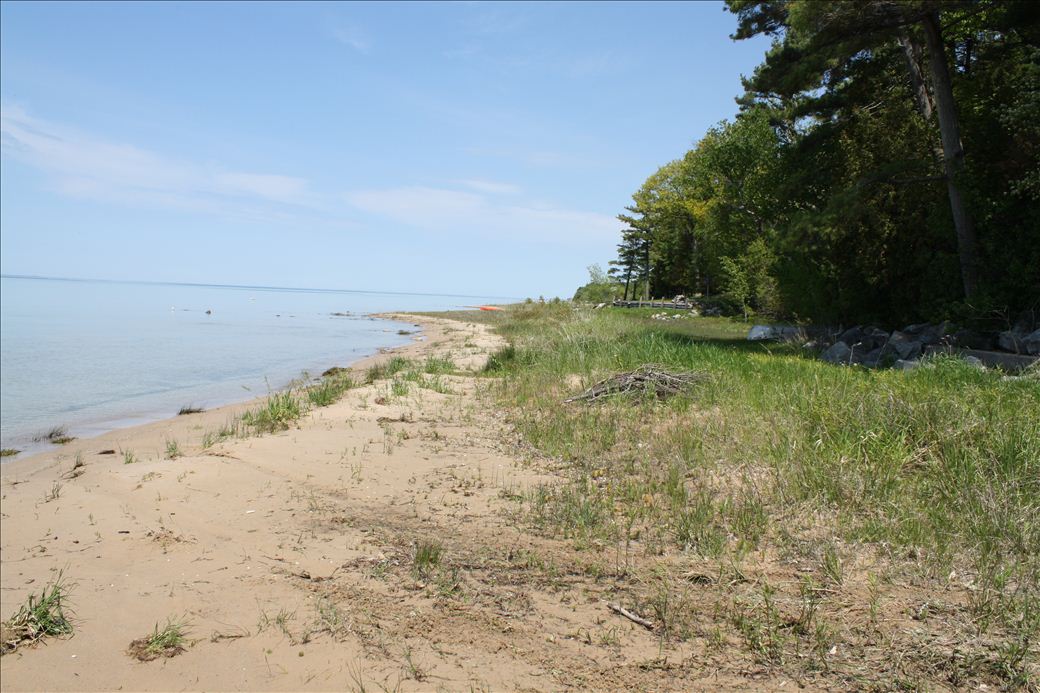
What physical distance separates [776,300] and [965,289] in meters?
13.4

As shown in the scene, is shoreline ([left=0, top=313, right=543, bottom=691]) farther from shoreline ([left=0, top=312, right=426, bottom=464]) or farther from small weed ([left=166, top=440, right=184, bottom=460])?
shoreline ([left=0, top=312, right=426, bottom=464])

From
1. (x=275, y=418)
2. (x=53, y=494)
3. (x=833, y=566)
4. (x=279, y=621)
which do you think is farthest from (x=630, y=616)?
(x=275, y=418)

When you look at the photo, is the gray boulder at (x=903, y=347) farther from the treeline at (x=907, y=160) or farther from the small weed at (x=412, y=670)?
the small weed at (x=412, y=670)

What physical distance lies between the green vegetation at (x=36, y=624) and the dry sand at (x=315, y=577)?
8cm

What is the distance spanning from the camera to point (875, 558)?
412 cm

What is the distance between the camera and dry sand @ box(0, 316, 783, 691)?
3.24 m

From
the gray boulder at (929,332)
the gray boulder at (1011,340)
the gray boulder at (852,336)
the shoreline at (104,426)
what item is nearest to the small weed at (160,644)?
the shoreline at (104,426)

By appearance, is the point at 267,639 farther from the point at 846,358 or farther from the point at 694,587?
the point at 846,358

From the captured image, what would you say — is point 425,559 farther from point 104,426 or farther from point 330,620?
point 104,426

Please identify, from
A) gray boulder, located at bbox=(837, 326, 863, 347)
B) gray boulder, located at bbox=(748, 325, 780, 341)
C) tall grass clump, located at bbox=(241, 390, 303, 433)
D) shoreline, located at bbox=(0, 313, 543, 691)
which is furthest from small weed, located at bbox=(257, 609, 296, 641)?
gray boulder, located at bbox=(748, 325, 780, 341)

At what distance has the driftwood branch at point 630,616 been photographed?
3473 mm

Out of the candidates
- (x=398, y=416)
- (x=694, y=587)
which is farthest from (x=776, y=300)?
(x=694, y=587)

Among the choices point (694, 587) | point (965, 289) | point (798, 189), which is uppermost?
point (798, 189)

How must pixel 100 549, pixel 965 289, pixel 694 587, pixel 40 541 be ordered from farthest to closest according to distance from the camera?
pixel 965 289 → pixel 40 541 → pixel 100 549 → pixel 694 587
